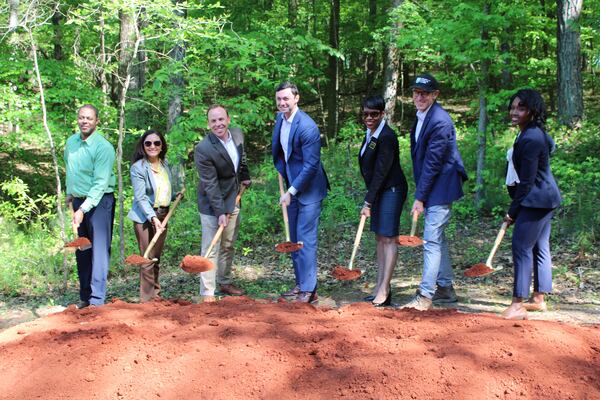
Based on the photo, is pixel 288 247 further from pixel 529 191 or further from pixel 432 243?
pixel 529 191

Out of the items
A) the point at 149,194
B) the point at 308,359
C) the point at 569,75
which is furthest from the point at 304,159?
the point at 569,75

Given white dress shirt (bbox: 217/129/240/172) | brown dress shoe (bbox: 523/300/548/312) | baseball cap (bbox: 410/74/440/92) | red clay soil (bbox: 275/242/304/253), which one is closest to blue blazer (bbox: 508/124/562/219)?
baseball cap (bbox: 410/74/440/92)

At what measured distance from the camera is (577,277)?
6.73 m

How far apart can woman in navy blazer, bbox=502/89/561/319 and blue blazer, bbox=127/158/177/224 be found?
11.7ft

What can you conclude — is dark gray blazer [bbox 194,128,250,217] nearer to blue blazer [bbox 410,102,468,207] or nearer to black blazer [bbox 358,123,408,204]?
black blazer [bbox 358,123,408,204]

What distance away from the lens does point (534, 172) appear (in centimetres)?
498

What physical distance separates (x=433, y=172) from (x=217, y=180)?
2245mm

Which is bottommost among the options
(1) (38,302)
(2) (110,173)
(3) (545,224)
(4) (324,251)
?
(1) (38,302)

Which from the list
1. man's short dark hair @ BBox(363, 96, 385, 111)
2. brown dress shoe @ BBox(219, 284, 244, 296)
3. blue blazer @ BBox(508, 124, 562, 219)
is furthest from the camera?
brown dress shoe @ BBox(219, 284, 244, 296)

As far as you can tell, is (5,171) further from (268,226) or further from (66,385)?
(66,385)

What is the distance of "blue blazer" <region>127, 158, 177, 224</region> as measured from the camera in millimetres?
6074

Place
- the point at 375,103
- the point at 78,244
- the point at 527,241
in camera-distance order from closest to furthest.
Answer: the point at 527,241 → the point at 375,103 → the point at 78,244

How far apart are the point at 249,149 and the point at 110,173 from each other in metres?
13.1

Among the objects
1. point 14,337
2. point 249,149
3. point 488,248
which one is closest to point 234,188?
point 14,337
